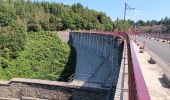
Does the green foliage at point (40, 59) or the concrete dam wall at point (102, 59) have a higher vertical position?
the concrete dam wall at point (102, 59)

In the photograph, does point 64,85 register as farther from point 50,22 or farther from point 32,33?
point 50,22

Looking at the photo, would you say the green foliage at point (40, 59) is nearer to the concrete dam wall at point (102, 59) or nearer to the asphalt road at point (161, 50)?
the concrete dam wall at point (102, 59)

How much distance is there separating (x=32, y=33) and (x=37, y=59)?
13.8 metres

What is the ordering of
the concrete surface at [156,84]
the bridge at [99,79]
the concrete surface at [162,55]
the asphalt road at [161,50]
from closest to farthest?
the concrete surface at [156,84], the concrete surface at [162,55], the asphalt road at [161,50], the bridge at [99,79]

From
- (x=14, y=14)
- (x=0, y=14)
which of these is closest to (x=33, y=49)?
(x=0, y=14)

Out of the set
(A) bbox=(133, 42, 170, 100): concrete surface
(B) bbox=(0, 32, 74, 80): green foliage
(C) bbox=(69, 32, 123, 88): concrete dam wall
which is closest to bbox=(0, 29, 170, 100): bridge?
(C) bbox=(69, 32, 123, 88): concrete dam wall

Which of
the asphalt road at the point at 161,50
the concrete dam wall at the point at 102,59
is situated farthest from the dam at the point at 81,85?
the asphalt road at the point at 161,50

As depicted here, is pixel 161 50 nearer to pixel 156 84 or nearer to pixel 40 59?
pixel 156 84

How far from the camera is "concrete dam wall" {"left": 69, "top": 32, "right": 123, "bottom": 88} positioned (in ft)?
79.0

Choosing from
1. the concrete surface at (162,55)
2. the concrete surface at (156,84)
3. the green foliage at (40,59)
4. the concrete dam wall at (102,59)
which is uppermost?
the concrete surface at (156,84)

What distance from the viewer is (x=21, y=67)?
1993 inches

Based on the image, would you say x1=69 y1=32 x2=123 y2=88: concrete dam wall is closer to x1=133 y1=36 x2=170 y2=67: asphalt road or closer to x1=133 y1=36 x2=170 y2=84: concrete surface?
x1=133 y1=36 x2=170 y2=84: concrete surface

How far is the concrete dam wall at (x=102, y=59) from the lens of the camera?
24.1m

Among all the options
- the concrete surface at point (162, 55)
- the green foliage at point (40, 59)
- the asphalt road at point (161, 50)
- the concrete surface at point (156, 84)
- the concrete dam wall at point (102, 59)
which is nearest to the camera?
the concrete surface at point (156, 84)
